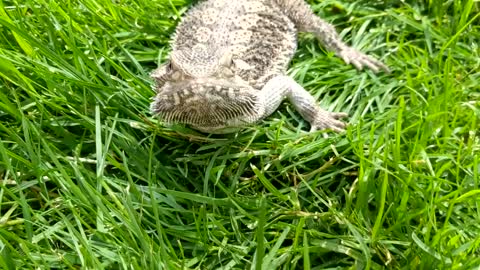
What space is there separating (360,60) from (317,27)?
0.37 m

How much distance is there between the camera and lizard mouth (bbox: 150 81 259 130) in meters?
3.23

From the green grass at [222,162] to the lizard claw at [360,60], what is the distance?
69 mm

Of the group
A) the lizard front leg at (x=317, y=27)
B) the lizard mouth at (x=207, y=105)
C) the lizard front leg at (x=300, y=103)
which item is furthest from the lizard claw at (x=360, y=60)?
the lizard mouth at (x=207, y=105)

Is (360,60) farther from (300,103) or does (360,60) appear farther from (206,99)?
(206,99)

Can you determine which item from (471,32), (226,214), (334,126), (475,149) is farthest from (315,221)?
(471,32)

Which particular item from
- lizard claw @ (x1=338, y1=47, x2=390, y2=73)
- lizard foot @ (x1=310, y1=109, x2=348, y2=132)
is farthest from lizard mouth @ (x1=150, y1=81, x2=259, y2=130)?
lizard claw @ (x1=338, y1=47, x2=390, y2=73)

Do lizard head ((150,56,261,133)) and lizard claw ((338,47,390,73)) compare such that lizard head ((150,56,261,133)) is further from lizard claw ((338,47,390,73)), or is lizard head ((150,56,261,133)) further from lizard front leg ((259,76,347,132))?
lizard claw ((338,47,390,73))

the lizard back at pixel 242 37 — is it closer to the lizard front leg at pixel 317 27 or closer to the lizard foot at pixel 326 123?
the lizard front leg at pixel 317 27

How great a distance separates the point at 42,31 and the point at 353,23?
2.07 metres

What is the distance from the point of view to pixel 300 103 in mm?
3842

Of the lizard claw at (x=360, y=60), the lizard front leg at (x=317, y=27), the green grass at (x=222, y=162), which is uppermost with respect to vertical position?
the lizard front leg at (x=317, y=27)

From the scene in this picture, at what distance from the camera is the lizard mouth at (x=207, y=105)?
3.23 metres

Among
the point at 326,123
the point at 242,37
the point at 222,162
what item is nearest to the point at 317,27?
the point at 242,37

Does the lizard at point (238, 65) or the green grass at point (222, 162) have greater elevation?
the lizard at point (238, 65)
